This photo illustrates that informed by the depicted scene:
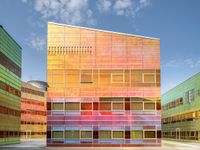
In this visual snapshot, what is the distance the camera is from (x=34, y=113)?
122750 millimetres

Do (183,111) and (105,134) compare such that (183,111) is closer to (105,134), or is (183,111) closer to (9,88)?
(105,134)

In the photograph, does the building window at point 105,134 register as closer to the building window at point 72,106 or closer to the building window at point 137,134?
the building window at point 137,134

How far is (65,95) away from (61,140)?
22.6 feet

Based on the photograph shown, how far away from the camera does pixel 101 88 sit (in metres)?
62.2

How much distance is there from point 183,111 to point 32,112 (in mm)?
48678

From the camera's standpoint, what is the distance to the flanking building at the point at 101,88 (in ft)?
201

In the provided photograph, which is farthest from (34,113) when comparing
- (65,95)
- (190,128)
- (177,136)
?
(65,95)

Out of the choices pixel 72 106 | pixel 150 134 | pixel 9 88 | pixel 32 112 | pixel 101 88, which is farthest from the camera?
pixel 32 112

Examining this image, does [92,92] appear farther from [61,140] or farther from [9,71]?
[9,71]

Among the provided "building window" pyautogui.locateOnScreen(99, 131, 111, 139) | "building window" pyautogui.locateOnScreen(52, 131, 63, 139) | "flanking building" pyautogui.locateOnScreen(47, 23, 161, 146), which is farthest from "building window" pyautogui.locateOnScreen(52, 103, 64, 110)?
"building window" pyautogui.locateOnScreen(99, 131, 111, 139)

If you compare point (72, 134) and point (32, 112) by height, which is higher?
point (32, 112)

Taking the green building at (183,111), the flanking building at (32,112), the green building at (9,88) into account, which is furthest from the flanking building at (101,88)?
the flanking building at (32,112)

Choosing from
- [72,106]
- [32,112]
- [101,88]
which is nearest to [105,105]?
[101,88]

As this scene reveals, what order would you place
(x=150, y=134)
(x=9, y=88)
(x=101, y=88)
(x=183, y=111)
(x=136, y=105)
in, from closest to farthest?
(x=150, y=134) → (x=136, y=105) → (x=101, y=88) → (x=9, y=88) → (x=183, y=111)
